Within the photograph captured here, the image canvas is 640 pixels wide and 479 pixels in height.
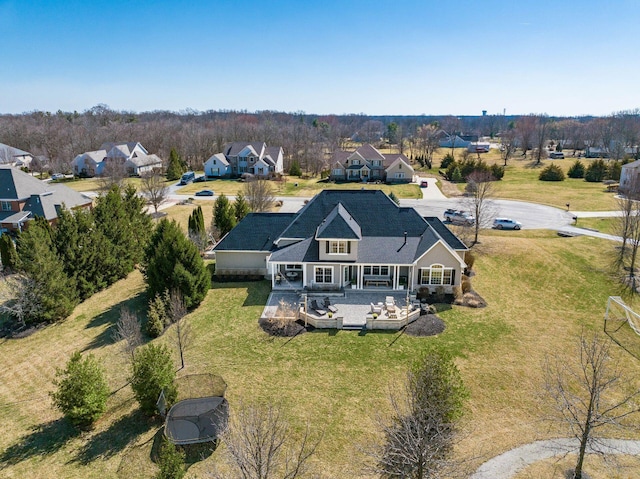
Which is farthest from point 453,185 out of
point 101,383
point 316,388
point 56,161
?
point 56,161

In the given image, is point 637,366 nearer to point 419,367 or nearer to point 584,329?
point 584,329

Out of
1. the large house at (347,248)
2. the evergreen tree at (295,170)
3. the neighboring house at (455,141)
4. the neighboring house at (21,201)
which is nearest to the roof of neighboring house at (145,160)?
the evergreen tree at (295,170)

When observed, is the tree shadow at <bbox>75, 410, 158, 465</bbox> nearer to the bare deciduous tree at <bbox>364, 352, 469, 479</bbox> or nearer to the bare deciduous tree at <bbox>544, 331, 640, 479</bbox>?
the bare deciduous tree at <bbox>364, 352, 469, 479</bbox>

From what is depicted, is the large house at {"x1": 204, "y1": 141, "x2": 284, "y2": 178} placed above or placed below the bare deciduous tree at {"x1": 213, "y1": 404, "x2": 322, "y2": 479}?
above

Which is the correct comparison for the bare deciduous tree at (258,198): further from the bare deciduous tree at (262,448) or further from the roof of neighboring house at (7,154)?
A: the roof of neighboring house at (7,154)

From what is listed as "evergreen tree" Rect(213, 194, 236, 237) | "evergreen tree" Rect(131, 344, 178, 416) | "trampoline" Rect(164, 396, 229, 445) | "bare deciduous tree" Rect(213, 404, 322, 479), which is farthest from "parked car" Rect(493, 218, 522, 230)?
"evergreen tree" Rect(131, 344, 178, 416)

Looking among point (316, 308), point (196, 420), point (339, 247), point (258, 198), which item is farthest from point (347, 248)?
point (258, 198)
